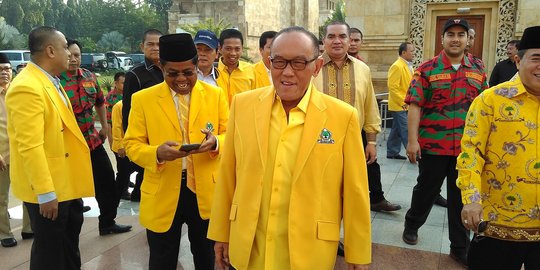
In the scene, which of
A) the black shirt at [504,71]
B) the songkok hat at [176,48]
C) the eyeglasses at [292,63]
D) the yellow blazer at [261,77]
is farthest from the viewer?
the black shirt at [504,71]

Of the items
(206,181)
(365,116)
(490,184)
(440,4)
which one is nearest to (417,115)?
(365,116)

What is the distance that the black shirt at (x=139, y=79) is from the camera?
150 inches

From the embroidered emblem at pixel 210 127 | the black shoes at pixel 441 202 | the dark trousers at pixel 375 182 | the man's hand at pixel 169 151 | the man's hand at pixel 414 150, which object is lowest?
the black shoes at pixel 441 202

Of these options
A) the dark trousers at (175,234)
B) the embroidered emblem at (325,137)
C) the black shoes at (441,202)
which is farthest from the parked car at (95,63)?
the embroidered emblem at (325,137)

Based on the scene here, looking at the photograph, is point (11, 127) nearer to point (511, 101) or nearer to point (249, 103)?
point (249, 103)

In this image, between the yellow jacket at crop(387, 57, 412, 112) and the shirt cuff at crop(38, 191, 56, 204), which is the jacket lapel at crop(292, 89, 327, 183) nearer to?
the shirt cuff at crop(38, 191, 56, 204)

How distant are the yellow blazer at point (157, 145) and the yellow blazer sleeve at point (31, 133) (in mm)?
556

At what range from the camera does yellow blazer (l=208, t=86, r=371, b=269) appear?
6.12 feet

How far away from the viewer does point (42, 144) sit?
273cm

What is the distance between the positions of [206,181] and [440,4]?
8967 mm

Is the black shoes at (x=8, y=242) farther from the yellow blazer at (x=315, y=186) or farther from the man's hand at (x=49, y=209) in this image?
the yellow blazer at (x=315, y=186)

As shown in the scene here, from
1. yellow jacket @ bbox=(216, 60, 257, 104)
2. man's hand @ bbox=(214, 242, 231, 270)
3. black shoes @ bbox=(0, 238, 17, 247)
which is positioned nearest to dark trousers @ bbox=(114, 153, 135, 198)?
black shoes @ bbox=(0, 238, 17, 247)

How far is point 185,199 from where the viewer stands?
275 centimetres

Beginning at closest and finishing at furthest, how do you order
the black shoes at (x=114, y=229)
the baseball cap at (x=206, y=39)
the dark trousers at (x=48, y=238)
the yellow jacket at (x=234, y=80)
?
the dark trousers at (x=48, y=238), the baseball cap at (x=206, y=39), the black shoes at (x=114, y=229), the yellow jacket at (x=234, y=80)
